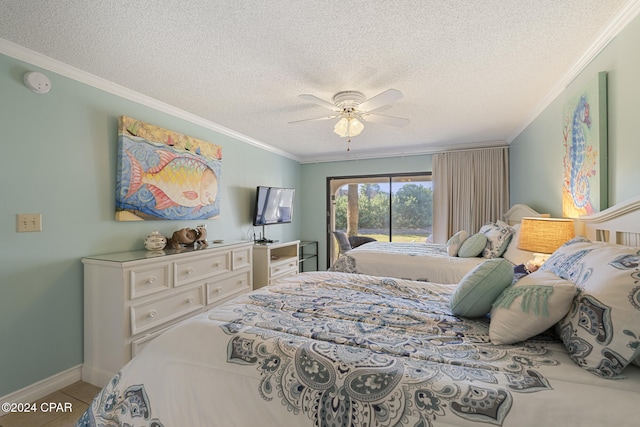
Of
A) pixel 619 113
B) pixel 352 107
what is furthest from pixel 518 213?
pixel 352 107

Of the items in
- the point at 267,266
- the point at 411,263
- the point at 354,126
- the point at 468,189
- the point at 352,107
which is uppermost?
the point at 352,107

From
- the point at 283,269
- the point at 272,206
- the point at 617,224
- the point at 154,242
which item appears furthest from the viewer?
the point at 272,206

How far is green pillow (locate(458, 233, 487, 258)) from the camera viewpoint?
299 centimetres

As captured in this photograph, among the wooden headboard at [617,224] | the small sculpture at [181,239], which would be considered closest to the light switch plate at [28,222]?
the small sculpture at [181,239]

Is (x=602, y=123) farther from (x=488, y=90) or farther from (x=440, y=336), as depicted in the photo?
(x=440, y=336)

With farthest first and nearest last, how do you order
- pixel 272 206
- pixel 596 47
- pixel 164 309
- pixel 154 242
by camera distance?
pixel 272 206 → pixel 154 242 → pixel 164 309 → pixel 596 47

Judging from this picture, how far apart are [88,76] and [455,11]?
268 centimetres

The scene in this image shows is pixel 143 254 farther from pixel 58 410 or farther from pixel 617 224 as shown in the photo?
pixel 617 224

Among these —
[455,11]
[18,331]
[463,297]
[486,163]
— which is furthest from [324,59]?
[486,163]

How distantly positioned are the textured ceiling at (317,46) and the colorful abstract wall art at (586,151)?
317 millimetres

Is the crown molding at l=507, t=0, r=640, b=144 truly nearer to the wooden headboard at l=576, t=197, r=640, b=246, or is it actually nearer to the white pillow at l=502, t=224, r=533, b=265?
→ the wooden headboard at l=576, t=197, r=640, b=246

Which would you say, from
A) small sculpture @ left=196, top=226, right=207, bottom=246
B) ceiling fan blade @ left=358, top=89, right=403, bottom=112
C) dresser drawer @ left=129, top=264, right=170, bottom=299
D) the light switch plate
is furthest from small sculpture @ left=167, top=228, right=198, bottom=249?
ceiling fan blade @ left=358, top=89, right=403, bottom=112

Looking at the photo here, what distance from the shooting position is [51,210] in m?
2.00

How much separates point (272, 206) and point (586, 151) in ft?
11.8
